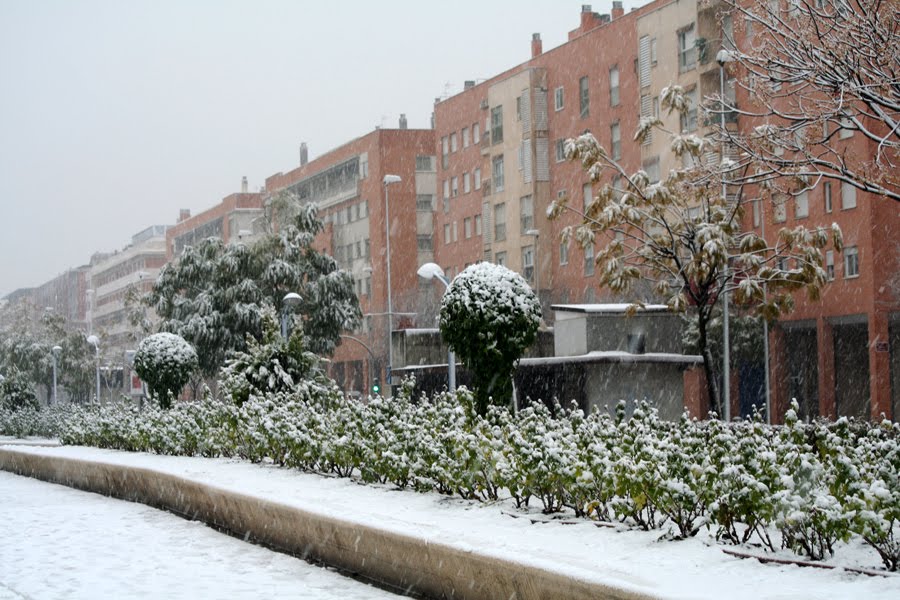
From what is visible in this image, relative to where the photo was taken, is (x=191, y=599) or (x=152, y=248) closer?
(x=191, y=599)

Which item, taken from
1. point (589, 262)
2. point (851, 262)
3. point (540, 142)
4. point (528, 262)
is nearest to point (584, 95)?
point (540, 142)

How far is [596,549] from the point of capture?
8.32m

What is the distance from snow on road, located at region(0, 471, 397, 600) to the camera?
9367 millimetres

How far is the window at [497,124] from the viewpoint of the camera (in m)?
69.2

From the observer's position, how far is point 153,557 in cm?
1127

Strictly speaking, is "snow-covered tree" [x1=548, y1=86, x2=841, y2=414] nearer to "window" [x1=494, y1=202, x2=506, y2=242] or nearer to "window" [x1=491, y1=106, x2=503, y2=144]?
"window" [x1=494, y1=202, x2=506, y2=242]

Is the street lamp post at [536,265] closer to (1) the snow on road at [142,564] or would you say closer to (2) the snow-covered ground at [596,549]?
(1) the snow on road at [142,564]

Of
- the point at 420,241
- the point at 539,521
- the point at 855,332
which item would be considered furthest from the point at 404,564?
the point at 420,241

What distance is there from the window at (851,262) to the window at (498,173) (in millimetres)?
25282

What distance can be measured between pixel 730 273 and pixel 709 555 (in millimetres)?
22001

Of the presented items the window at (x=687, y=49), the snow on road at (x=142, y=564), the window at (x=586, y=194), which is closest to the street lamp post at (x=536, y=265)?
the window at (x=586, y=194)

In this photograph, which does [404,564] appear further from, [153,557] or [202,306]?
[202,306]

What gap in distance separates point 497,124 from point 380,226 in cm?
1696

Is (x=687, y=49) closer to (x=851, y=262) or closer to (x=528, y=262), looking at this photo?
(x=851, y=262)
